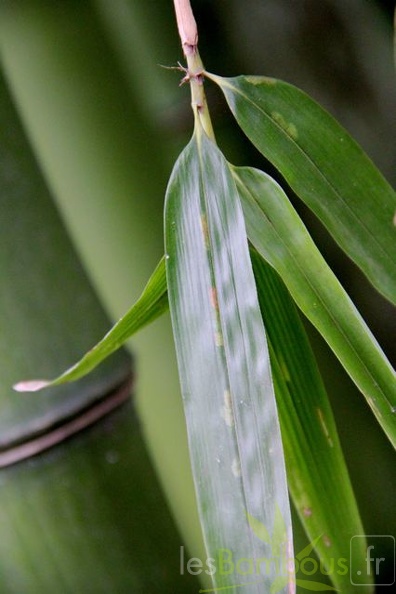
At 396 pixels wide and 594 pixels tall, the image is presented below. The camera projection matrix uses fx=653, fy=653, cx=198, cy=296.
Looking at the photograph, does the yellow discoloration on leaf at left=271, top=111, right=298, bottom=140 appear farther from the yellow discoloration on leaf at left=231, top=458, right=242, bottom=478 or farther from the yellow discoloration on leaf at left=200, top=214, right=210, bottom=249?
the yellow discoloration on leaf at left=231, top=458, right=242, bottom=478

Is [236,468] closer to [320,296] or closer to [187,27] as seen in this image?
[320,296]

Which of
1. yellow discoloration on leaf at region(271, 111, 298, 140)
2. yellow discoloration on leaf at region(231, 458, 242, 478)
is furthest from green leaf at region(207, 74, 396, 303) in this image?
yellow discoloration on leaf at region(231, 458, 242, 478)

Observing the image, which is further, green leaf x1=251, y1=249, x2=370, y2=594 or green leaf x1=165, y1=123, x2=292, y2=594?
green leaf x1=251, y1=249, x2=370, y2=594

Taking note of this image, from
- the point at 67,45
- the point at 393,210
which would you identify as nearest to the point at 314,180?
the point at 393,210

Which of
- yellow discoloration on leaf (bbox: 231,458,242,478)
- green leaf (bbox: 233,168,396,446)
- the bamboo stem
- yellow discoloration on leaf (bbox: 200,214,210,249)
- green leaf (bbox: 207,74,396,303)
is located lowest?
yellow discoloration on leaf (bbox: 231,458,242,478)

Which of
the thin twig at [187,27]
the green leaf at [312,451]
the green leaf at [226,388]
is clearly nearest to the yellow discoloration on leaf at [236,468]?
the green leaf at [226,388]

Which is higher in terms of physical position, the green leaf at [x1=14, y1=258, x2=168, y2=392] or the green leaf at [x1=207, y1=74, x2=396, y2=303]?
the green leaf at [x1=207, y1=74, x2=396, y2=303]
